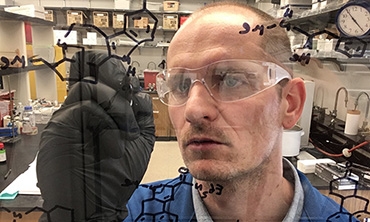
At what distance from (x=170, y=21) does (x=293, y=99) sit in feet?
0.89

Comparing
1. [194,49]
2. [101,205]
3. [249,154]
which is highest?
[194,49]

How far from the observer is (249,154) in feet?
1.56

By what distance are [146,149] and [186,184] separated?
12cm

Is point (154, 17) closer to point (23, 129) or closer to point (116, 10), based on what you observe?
point (116, 10)

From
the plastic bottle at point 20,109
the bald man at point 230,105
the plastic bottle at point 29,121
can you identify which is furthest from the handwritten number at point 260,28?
the plastic bottle at point 20,109

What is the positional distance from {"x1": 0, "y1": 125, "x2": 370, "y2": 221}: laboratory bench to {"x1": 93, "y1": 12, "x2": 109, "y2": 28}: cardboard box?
0.27 metres

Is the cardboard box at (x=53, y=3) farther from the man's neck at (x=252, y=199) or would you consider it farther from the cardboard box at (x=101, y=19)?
the man's neck at (x=252, y=199)

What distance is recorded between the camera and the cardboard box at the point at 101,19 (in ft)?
1.75

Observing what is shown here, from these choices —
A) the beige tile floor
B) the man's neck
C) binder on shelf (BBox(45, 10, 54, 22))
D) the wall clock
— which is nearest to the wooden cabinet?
the beige tile floor

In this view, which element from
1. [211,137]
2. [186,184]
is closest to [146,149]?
[186,184]

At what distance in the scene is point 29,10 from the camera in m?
0.64

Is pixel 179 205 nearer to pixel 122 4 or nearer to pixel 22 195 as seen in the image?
pixel 22 195

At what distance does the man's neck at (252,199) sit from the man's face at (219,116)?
0.18ft

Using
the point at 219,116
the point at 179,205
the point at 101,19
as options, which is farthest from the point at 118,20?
the point at 179,205
